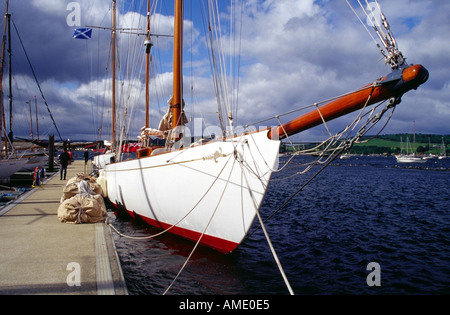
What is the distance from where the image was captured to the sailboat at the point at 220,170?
4860 millimetres

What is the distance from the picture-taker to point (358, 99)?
16.4 feet

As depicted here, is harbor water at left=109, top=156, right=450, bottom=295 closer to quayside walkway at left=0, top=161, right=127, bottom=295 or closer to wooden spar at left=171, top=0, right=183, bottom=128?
quayside walkway at left=0, top=161, right=127, bottom=295

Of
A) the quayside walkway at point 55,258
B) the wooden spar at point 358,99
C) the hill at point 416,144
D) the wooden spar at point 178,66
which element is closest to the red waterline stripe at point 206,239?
the quayside walkway at point 55,258

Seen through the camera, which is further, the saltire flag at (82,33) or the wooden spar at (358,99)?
the saltire flag at (82,33)

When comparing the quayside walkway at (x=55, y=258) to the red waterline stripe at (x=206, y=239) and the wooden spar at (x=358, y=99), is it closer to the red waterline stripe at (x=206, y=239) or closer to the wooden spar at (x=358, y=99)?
the red waterline stripe at (x=206, y=239)

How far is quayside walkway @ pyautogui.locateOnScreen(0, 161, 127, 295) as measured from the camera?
Answer: 4.53 m

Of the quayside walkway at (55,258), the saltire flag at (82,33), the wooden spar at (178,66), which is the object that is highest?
the saltire flag at (82,33)

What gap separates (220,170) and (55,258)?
11.4 ft

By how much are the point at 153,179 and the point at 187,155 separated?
169 cm

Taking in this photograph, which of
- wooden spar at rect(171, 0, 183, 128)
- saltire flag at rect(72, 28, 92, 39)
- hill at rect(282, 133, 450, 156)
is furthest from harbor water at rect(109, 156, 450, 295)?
hill at rect(282, 133, 450, 156)

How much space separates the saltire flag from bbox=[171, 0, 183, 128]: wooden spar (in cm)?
927

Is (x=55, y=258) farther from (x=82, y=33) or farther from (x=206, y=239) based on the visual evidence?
(x=82, y=33)
